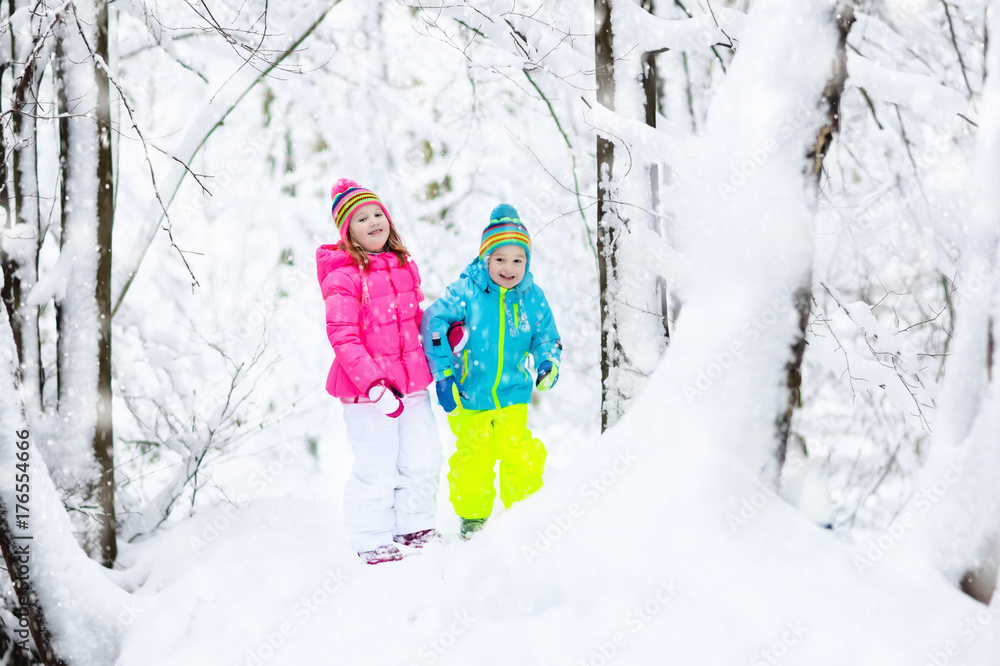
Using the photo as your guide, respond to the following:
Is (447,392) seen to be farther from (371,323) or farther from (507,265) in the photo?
(507,265)

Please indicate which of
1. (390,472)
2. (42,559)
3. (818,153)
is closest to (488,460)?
(390,472)

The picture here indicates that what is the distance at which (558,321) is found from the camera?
21.6ft

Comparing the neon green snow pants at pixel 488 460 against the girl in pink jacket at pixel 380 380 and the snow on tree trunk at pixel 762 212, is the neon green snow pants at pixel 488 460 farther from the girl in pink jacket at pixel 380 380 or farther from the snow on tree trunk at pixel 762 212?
the snow on tree trunk at pixel 762 212

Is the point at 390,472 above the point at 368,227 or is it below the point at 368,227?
below

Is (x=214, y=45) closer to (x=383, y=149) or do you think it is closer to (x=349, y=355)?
(x=383, y=149)

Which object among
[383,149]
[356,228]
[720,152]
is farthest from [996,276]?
[383,149]

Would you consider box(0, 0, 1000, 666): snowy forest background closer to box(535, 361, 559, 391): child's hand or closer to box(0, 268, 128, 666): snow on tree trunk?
box(0, 268, 128, 666): snow on tree trunk

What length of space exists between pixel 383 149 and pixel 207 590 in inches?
168

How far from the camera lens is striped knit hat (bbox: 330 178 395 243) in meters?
2.99

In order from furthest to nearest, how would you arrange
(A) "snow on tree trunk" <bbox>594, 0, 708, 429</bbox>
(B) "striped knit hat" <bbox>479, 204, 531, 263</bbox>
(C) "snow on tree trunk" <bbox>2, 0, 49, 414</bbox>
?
(C) "snow on tree trunk" <bbox>2, 0, 49, 414</bbox> < (A) "snow on tree trunk" <bbox>594, 0, 708, 429</bbox> < (B) "striped knit hat" <bbox>479, 204, 531, 263</bbox>

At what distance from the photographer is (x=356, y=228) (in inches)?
118

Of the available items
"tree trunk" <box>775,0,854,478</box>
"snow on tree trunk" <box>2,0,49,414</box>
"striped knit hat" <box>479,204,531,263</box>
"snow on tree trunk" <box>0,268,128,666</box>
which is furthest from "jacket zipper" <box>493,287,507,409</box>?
"snow on tree trunk" <box>2,0,49,414</box>

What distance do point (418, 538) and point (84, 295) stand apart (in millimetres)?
2042

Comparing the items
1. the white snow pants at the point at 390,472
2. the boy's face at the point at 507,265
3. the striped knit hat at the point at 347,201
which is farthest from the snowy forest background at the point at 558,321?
the striped knit hat at the point at 347,201
